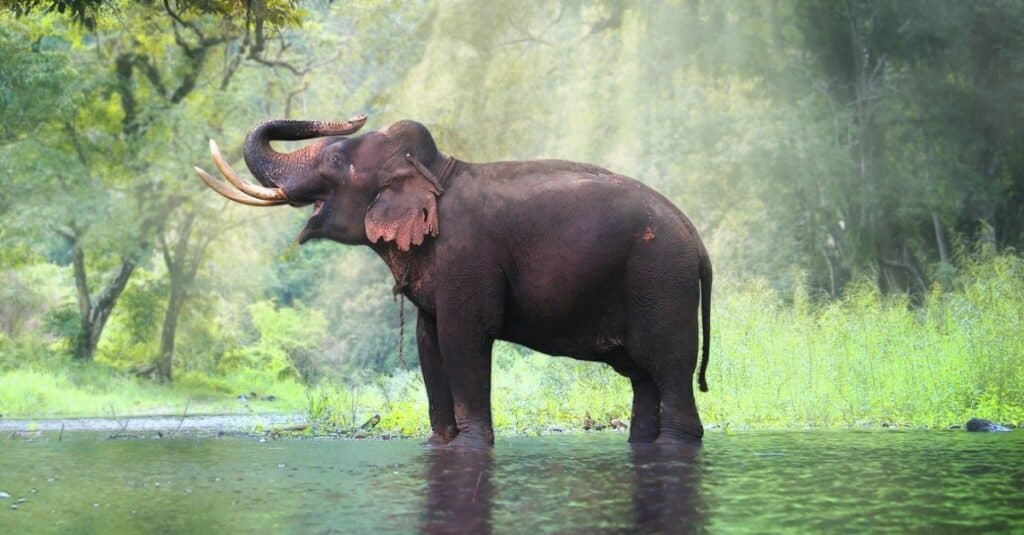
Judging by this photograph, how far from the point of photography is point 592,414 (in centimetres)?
1323

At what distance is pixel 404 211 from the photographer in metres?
9.39

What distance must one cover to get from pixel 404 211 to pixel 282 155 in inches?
48.9

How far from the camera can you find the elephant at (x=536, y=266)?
910 cm

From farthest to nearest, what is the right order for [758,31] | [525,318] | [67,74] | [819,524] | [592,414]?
1. [758,31]
2. [67,74]
3. [592,414]
4. [525,318]
5. [819,524]

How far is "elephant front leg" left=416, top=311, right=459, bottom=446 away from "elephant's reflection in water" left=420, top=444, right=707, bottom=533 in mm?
817

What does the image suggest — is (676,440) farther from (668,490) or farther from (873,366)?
(873,366)

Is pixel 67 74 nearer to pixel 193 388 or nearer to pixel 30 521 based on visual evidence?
pixel 193 388

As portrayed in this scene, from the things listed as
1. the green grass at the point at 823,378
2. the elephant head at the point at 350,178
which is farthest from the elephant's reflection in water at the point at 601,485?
the green grass at the point at 823,378

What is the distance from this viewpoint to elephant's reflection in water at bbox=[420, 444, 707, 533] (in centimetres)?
508

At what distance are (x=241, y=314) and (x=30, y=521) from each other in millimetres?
36418

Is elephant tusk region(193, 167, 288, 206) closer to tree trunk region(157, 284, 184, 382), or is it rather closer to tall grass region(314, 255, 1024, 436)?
tall grass region(314, 255, 1024, 436)

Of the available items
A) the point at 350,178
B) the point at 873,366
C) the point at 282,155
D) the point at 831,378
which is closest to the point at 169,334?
the point at 831,378

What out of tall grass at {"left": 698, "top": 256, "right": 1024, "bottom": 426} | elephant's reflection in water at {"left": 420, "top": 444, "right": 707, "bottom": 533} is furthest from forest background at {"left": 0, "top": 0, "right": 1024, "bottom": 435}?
elephant's reflection in water at {"left": 420, "top": 444, "right": 707, "bottom": 533}

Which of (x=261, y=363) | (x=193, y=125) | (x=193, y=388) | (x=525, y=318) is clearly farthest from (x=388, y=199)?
(x=261, y=363)
